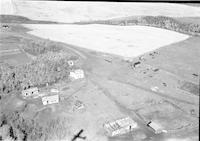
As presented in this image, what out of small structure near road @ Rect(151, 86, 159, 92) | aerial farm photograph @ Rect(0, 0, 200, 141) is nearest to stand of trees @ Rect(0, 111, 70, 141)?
aerial farm photograph @ Rect(0, 0, 200, 141)

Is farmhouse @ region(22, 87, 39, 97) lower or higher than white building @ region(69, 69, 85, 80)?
lower

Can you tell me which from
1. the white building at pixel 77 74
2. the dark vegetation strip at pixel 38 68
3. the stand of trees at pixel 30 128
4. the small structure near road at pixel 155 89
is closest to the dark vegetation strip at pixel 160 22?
the dark vegetation strip at pixel 38 68

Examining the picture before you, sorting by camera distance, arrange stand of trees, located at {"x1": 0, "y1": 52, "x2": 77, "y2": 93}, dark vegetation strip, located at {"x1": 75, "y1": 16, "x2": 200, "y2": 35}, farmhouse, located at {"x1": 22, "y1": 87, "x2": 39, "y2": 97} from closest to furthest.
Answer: farmhouse, located at {"x1": 22, "y1": 87, "x2": 39, "y2": 97}
stand of trees, located at {"x1": 0, "y1": 52, "x2": 77, "y2": 93}
dark vegetation strip, located at {"x1": 75, "y1": 16, "x2": 200, "y2": 35}

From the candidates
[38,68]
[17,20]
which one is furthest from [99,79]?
[17,20]

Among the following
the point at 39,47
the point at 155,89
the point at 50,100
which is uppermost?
the point at 39,47

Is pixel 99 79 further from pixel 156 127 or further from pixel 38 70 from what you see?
pixel 156 127

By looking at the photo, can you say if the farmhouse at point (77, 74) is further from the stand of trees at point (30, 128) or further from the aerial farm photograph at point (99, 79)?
the stand of trees at point (30, 128)

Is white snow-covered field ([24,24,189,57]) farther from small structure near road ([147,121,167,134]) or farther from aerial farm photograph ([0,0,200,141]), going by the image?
small structure near road ([147,121,167,134])
